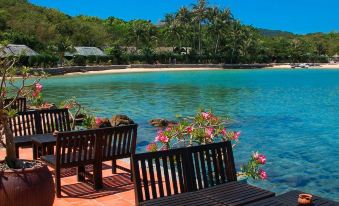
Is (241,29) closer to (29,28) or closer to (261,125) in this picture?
(29,28)

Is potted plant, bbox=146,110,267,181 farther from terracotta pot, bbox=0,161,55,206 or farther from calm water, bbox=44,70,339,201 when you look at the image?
calm water, bbox=44,70,339,201

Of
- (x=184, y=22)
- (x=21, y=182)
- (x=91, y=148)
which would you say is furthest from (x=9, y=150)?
(x=184, y=22)

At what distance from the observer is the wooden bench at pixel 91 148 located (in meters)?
6.04

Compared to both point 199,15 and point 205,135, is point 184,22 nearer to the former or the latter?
point 199,15

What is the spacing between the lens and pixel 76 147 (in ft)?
20.3

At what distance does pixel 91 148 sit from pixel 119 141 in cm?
46

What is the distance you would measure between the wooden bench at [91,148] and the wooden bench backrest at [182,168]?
143 centimetres

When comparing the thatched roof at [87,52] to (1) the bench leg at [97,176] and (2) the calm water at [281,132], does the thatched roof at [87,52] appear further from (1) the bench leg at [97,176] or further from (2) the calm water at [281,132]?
(1) the bench leg at [97,176]

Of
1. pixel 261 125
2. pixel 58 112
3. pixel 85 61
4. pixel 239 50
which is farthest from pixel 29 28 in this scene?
pixel 58 112

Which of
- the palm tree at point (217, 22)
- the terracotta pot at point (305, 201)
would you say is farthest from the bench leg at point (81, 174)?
the palm tree at point (217, 22)

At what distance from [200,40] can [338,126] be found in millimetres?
86292

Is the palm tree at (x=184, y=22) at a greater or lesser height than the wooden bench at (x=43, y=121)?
greater

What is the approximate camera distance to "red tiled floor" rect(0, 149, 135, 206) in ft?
19.3

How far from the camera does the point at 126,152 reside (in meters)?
6.75
